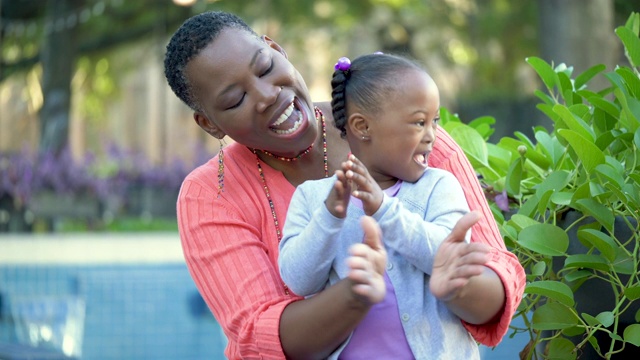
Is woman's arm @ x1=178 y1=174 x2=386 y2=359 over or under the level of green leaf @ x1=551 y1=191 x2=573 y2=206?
under

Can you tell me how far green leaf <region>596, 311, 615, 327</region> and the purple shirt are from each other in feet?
1.67

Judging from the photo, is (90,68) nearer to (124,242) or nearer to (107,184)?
(107,184)

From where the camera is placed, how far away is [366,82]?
5.66 feet

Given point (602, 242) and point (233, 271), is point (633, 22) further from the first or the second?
point (233, 271)

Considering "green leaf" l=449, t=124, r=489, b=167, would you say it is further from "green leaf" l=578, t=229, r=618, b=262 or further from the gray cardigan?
the gray cardigan

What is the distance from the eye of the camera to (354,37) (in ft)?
48.2

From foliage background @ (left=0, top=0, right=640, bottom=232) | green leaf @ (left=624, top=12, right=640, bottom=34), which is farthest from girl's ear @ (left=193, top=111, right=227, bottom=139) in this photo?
foliage background @ (left=0, top=0, right=640, bottom=232)

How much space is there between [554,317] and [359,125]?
0.65 metres

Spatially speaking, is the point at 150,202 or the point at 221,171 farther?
the point at 150,202

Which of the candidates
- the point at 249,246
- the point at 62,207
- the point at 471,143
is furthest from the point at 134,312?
the point at 249,246

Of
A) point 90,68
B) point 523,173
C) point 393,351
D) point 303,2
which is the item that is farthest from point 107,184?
point 393,351

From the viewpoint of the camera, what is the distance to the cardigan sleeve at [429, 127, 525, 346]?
1.70 m

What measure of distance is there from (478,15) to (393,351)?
12.1 meters

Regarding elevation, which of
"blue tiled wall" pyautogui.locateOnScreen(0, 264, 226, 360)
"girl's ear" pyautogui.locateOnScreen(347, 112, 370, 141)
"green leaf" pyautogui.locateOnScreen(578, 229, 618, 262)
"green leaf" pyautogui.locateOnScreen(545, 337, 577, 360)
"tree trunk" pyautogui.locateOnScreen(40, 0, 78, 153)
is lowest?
"tree trunk" pyautogui.locateOnScreen(40, 0, 78, 153)
